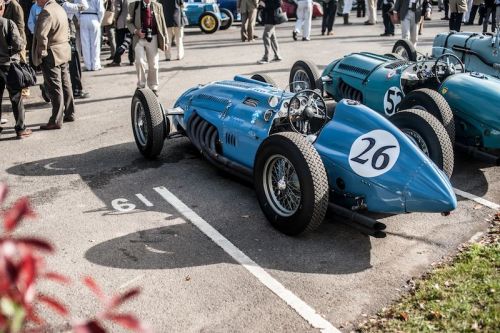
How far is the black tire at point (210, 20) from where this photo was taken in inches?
746

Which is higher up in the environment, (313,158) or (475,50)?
(475,50)

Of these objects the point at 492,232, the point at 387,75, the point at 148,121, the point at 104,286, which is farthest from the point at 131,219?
the point at 387,75

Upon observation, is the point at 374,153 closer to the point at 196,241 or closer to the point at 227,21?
the point at 196,241

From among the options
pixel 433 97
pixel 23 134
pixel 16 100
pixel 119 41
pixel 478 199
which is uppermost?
pixel 119 41

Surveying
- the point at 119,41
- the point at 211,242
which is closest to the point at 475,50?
the point at 211,242

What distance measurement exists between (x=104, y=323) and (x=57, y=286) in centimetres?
71

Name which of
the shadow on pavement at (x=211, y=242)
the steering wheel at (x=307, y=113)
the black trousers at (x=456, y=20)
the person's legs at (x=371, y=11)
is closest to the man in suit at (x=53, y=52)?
the shadow on pavement at (x=211, y=242)

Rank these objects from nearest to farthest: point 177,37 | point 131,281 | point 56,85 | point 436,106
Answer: point 131,281 < point 436,106 < point 56,85 < point 177,37

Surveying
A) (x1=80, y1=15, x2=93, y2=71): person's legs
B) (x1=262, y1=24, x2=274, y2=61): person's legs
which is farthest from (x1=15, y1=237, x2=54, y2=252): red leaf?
(x1=262, y1=24, x2=274, y2=61): person's legs

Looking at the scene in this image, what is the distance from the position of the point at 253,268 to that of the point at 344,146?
54.7 inches

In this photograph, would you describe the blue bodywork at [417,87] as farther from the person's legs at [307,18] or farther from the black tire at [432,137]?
the person's legs at [307,18]

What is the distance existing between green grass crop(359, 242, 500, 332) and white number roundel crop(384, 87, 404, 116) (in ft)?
10.5

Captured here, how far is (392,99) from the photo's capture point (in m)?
7.54

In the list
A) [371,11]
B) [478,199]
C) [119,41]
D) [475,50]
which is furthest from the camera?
[371,11]
